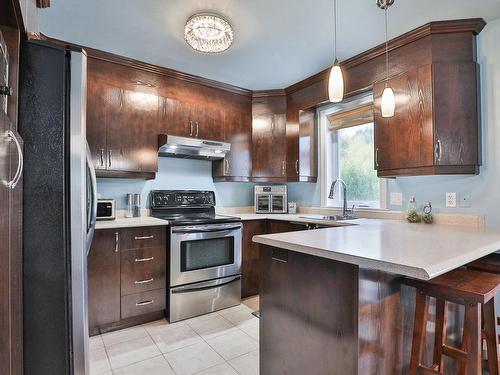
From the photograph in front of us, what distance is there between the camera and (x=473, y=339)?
1193 millimetres

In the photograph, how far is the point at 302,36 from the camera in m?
2.32

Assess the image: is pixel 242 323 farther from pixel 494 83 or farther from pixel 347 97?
pixel 494 83

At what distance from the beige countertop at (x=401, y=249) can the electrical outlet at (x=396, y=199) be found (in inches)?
38.4

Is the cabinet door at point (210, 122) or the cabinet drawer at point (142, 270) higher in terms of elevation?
the cabinet door at point (210, 122)

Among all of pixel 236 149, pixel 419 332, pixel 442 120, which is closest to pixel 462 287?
pixel 419 332

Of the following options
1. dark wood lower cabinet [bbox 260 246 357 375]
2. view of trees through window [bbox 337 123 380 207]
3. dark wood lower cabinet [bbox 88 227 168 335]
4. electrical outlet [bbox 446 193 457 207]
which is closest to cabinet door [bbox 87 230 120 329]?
dark wood lower cabinet [bbox 88 227 168 335]

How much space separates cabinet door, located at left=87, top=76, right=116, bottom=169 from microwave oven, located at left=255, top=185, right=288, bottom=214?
1.85m

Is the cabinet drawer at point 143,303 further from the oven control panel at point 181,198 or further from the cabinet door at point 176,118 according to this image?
the cabinet door at point 176,118

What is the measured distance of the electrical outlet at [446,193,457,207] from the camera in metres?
2.25

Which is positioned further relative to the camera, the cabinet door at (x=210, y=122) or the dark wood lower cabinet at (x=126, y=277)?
the cabinet door at (x=210, y=122)

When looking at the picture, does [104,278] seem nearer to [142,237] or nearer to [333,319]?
[142,237]

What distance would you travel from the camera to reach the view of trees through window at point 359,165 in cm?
302

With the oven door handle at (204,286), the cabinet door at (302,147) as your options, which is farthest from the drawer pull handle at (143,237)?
the cabinet door at (302,147)

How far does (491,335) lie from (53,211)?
2.15 meters
